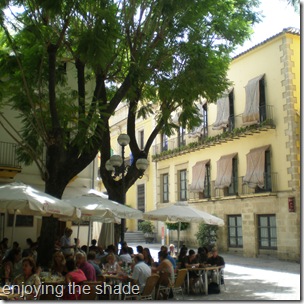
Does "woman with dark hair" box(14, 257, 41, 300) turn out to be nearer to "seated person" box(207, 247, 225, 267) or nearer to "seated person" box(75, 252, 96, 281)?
"seated person" box(75, 252, 96, 281)

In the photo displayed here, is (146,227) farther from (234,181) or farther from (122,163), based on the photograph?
(122,163)

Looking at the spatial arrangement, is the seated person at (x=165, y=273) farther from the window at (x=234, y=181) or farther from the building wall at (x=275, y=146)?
the window at (x=234, y=181)

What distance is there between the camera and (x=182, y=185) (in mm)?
29406

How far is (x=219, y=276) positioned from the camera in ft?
36.6

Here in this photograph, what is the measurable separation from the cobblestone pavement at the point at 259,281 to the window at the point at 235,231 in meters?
2.52

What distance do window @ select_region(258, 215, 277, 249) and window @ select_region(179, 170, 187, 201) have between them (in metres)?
7.88

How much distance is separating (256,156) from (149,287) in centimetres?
1481

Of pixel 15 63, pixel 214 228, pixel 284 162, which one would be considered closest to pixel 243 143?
pixel 284 162

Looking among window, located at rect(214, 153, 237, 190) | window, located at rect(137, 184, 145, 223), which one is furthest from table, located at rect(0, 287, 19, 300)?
window, located at rect(137, 184, 145, 223)

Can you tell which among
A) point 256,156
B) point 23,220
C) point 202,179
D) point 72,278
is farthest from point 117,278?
point 202,179

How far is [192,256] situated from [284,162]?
10.7 meters

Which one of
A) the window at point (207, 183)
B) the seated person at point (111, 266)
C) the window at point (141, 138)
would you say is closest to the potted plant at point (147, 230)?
the window at point (207, 183)

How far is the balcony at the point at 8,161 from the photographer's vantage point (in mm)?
15219

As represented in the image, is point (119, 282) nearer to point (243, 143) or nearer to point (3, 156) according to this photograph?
point (3, 156)
